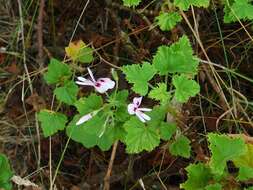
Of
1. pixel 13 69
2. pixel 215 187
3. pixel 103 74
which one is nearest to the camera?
pixel 215 187

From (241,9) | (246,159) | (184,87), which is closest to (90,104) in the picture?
(184,87)

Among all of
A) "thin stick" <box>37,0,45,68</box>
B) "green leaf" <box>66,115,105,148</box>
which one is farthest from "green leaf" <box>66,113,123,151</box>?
"thin stick" <box>37,0,45,68</box>

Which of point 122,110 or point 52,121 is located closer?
point 122,110

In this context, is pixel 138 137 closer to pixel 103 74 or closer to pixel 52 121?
pixel 52 121

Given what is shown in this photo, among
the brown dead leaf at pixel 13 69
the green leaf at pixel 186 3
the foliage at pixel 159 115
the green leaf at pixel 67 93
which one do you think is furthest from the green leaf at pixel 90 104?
the brown dead leaf at pixel 13 69

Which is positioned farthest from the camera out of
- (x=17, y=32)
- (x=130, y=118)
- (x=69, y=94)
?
(x=17, y=32)

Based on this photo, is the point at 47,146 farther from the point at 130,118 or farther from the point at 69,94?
the point at 130,118

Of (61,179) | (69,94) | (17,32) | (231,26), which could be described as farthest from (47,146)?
(231,26)
